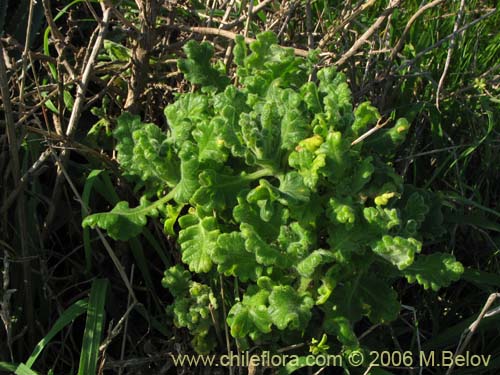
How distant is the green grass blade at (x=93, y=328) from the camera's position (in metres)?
1.95

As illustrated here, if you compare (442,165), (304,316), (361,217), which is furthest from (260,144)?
(442,165)

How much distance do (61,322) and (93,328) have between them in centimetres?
10

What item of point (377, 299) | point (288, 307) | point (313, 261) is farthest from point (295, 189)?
point (377, 299)

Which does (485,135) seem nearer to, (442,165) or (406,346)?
(442,165)

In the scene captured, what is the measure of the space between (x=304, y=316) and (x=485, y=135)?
44.7 inches

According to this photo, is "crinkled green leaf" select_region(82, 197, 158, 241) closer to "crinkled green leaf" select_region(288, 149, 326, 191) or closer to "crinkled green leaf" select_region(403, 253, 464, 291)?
"crinkled green leaf" select_region(288, 149, 326, 191)

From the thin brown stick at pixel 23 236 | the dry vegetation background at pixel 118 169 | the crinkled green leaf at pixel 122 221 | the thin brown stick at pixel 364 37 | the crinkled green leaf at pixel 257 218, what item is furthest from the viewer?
the thin brown stick at pixel 364 37

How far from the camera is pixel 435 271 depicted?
1.85 metres

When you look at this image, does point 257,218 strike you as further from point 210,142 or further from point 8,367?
point 8,367

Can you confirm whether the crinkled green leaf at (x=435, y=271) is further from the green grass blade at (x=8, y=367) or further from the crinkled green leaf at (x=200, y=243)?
the green grass blade at (x=8, y=367)

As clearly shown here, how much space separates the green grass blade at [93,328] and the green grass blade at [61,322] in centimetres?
4

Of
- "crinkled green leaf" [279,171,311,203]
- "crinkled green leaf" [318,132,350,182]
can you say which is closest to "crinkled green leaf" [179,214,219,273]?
"crinkled green leaf" [279,171,311,203]

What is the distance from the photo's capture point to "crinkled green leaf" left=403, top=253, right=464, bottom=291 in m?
1.83

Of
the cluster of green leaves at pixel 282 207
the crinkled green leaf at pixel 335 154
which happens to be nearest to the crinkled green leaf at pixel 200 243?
the cluster of green leaves at pixel 282 207
